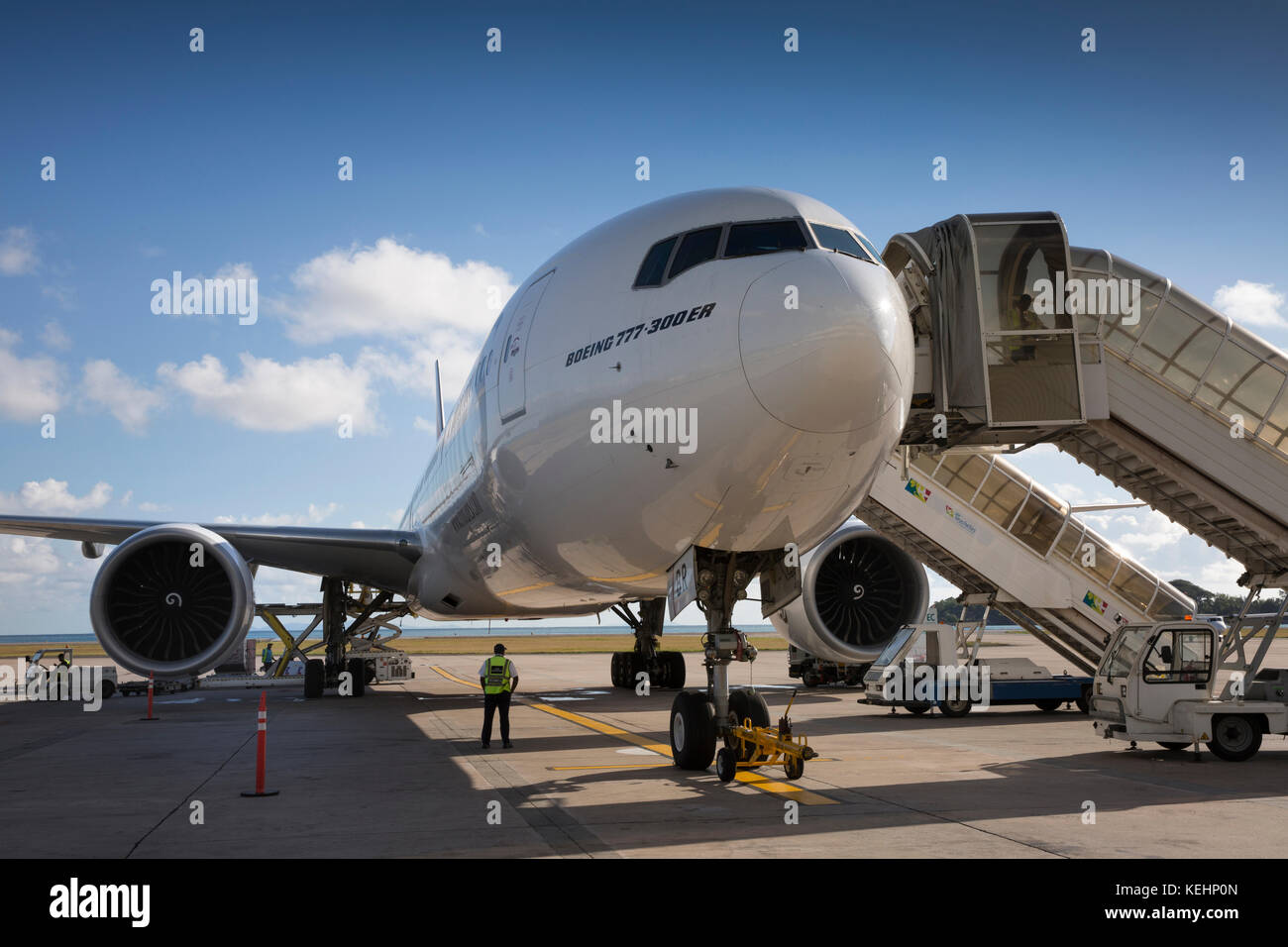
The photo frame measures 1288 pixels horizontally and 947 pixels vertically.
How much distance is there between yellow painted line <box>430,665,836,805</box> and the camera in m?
8.20

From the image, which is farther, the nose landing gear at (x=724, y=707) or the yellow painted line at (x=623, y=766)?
the yellow painted line at (x=623, y=766)

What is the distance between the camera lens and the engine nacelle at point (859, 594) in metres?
14.0

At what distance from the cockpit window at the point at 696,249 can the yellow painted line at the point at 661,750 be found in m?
4.02

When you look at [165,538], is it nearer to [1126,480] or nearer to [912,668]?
[912,668]

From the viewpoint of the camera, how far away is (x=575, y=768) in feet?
32.9

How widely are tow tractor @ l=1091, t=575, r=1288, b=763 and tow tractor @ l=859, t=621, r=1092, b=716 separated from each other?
161 inches

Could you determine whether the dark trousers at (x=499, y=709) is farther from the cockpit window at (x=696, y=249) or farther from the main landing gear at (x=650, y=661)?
the main landing gear at (x=650, y=661)

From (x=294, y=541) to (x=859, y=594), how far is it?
345 inches

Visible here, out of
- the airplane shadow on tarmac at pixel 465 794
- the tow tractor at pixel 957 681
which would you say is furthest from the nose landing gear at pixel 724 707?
the tow tractor at pixel 957 681

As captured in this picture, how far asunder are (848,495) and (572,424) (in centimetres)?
213

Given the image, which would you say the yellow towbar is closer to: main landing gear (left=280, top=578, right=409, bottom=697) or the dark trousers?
the dark trousers

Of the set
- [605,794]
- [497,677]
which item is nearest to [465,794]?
[605,794]

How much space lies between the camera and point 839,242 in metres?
7.52
